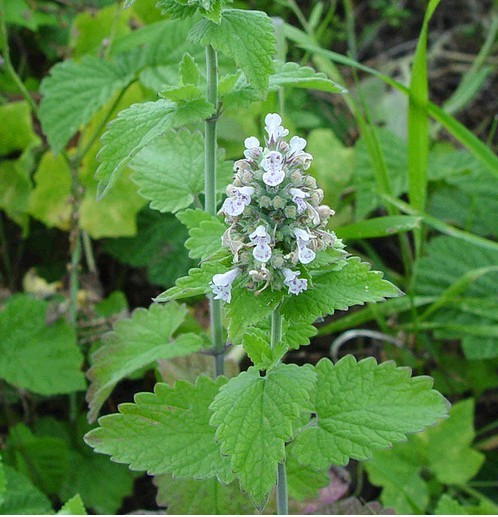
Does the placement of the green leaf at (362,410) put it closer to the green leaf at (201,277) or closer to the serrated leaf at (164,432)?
the serrated leaf at (164,432)

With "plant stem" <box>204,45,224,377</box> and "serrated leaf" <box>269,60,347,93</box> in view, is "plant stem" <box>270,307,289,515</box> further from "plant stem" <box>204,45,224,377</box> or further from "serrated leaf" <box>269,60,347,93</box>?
"serrated leaf" <box>269,60,347,93</box>

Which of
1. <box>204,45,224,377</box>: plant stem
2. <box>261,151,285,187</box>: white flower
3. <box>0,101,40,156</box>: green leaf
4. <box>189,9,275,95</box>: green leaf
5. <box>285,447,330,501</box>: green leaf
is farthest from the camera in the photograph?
<box>0,101,40,156</box>: green leaf

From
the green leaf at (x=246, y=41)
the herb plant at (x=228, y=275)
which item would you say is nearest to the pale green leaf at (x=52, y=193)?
the herb plant at (x=228, y=275)

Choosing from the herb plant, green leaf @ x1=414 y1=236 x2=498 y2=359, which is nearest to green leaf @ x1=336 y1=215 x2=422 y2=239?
the herb plant

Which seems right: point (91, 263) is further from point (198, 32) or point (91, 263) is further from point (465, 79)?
point (465, 79)

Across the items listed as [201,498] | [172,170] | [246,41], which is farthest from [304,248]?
[201,498]

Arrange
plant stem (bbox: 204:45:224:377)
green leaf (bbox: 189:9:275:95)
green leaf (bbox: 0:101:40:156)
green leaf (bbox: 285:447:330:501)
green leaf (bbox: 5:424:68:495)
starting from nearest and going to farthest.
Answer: green leaf (bbox: 189:9:275:95), plant stem (bbox: 204:45:224:377), green leaf (bbox: 285:447:330:501), green leaf (bbox: 5:424:68:495), green leaf (bbox: 0:101:40:156)

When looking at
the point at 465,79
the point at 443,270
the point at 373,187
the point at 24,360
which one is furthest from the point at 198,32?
the point at 465,79
